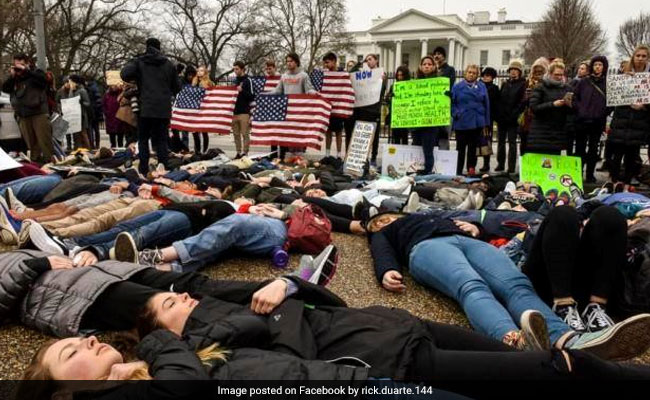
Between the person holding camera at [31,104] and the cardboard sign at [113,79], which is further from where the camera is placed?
the cardboard sign at [113,79]

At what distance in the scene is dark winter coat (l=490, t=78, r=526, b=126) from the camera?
28.1ft

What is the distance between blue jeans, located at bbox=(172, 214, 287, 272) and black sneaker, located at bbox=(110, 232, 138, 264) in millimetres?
295

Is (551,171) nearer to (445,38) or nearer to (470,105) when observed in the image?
(470,105)

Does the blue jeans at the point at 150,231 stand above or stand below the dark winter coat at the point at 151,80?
below

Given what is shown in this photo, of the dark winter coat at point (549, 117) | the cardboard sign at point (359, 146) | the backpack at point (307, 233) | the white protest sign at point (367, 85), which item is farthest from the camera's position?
the white protest sign at point (367, 85)

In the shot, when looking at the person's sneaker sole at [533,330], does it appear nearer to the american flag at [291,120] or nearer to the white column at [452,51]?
the american flag at [291,120]

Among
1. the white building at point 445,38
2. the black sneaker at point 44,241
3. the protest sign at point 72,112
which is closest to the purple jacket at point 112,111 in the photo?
the protest sign at point 72,112

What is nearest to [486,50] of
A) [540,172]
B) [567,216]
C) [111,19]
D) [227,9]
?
[227,9]

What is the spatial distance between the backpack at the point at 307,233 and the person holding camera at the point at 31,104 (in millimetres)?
6853

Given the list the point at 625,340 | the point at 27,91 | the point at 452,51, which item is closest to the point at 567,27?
the point at 27,91

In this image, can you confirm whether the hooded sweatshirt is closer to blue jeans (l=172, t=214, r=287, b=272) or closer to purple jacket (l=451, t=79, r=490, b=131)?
purple jacket (l=451, t=79, r=490, b=131)

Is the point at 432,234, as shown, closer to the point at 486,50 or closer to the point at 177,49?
the point at 177,49

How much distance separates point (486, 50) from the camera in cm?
7169

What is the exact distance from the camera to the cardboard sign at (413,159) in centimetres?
836
